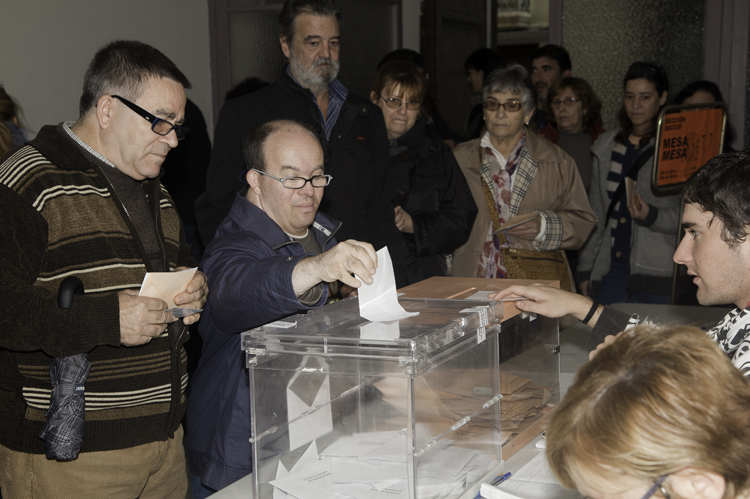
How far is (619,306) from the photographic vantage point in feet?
11.6

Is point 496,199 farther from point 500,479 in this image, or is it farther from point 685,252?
point 500,479

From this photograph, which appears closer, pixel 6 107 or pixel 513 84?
pixel 6 107

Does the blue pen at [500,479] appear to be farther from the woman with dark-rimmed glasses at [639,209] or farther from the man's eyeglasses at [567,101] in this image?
the man's eyeglasses at [567,101]

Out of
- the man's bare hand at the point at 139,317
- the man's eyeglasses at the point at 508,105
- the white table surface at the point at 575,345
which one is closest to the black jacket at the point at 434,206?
the man's eyeglasses at the point at 508,105

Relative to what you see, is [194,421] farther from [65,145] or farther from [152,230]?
[65,145]

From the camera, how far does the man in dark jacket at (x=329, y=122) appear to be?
2896mm

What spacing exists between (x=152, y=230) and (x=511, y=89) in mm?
2131

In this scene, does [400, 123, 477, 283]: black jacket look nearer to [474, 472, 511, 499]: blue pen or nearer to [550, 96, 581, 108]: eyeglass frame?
[550, 96, 581, 108]: eyeglass frame

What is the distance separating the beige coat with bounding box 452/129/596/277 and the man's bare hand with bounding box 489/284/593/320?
1390 mm

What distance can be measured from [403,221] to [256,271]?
1550 millimetres

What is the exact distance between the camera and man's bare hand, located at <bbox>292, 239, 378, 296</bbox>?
1621mm

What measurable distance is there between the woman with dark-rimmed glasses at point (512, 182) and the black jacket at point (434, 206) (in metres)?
0.16

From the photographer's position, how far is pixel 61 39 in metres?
4.39

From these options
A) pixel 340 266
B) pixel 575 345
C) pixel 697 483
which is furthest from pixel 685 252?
pixel 575 345
